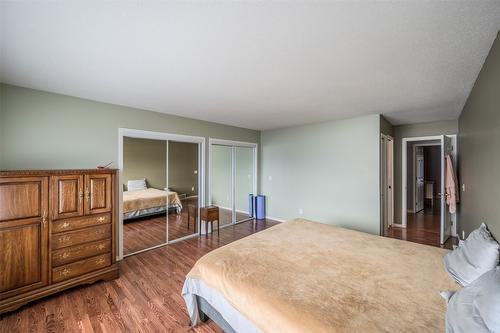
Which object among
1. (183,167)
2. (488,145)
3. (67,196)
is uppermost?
(488,145)

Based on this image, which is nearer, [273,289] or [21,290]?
[273,289]

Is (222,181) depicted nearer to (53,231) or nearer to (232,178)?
(232,178)

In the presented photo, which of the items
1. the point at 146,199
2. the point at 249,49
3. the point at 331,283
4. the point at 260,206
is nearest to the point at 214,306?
the point at 331,283

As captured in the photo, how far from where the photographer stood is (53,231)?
7.76ft

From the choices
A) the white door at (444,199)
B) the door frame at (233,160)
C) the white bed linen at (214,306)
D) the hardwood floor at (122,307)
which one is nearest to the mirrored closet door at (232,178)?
the door frame at (233,160)

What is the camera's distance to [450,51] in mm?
1772

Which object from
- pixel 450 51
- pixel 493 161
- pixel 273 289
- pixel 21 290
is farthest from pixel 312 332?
pixel 21 290

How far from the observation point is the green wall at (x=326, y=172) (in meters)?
4.03

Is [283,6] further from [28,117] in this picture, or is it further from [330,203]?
[330,203]

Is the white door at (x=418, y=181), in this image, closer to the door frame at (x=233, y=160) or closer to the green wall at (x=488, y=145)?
the green wall at (x=488, y=145)

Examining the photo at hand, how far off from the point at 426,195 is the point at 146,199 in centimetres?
934

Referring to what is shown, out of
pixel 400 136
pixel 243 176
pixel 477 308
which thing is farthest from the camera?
pixel 243 176

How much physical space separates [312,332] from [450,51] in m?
2.43

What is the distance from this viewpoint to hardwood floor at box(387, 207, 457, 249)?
4.02 metres
